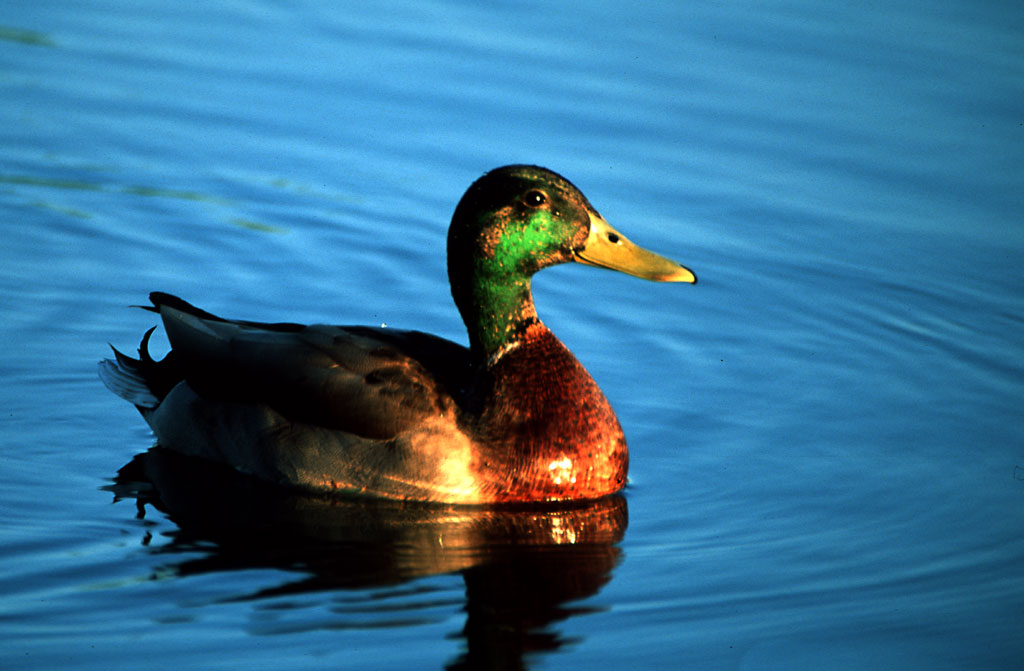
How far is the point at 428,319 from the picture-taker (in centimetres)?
962

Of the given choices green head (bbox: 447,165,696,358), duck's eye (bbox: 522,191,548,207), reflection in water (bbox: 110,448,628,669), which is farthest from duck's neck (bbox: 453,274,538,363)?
reflection in water (bbox: 110,448,628,669)

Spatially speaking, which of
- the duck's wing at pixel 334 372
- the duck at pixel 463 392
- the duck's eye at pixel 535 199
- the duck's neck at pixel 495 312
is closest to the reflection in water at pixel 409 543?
the duck at pixel 463 392

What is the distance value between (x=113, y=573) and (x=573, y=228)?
2741 millimetres

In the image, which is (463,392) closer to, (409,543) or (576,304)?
(409,543)

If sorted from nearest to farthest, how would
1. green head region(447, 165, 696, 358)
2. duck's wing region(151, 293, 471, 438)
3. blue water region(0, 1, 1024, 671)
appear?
1. blue water region(0, 1, 1024, 671)
2. duck's wing region(151, 293, 471, 438)
3. green head region(447, 165, 696, 358)

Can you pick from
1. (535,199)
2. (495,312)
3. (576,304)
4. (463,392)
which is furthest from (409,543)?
(576,304)

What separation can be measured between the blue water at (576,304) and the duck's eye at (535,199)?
141cm

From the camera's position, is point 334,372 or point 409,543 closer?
point 409,543

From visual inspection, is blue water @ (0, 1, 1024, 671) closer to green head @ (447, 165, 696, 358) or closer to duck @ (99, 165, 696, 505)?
duck @ (99, 165, 696, 505)

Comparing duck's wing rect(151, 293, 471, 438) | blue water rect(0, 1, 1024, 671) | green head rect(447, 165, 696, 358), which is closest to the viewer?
blue water rect(0, 1, 1024, 671)

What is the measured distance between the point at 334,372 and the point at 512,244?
1055mm

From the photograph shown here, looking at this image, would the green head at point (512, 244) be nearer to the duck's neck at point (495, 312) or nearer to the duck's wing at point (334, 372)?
the duck's neck at point (495, 312)

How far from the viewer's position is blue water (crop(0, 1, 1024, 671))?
6.39 meters

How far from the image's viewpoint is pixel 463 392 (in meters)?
7.74
